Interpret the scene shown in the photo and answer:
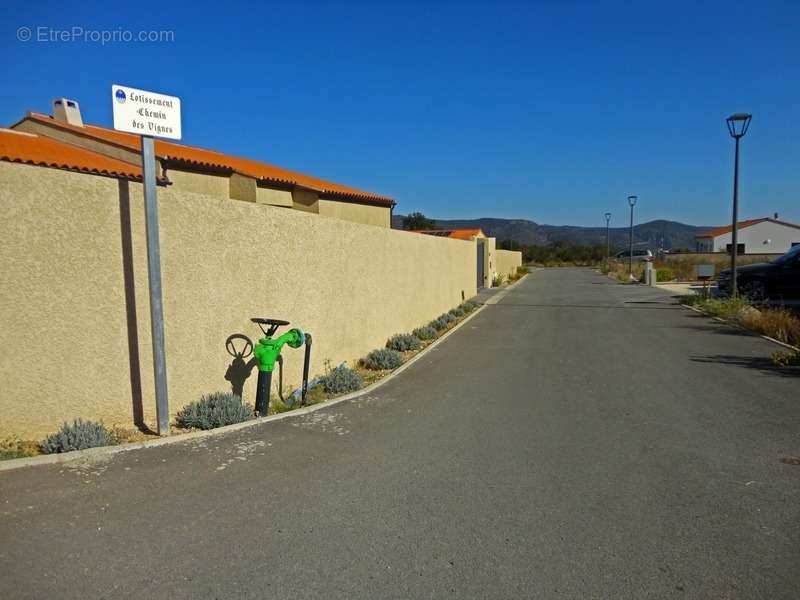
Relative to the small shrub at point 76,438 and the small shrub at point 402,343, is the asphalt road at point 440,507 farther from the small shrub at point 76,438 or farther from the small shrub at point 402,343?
the small shrub at point 402,343

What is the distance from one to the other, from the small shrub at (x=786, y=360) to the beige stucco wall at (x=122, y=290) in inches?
276

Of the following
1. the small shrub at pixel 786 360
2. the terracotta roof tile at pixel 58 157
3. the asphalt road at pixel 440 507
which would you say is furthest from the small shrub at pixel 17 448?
the small shrub at pixel 786 360

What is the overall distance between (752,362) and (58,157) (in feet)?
41.7

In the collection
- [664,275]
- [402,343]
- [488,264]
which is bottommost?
[402,343]

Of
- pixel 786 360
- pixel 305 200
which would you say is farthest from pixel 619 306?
pixel 305 200

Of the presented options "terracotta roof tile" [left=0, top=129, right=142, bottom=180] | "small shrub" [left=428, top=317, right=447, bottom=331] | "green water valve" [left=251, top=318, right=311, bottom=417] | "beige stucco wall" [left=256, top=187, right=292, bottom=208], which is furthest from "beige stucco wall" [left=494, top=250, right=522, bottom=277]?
"green water valve" [left=251, top=318, right=311, bottom=417]

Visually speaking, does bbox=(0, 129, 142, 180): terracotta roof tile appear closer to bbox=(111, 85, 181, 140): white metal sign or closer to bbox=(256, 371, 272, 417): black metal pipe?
bbox=(111, 85, 181, 140): white metal sign

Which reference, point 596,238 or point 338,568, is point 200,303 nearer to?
point 338,568

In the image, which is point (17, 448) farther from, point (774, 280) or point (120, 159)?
point (774, 280)

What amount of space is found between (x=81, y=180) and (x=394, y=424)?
365 centimetres

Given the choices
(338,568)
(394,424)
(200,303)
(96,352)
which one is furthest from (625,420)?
(96,352)

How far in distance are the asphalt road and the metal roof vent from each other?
13.7 meters

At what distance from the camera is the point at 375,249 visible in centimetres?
1015

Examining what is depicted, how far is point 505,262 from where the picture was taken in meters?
44.9
